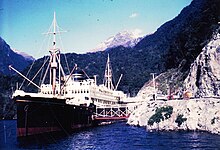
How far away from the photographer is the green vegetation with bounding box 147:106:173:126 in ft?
171

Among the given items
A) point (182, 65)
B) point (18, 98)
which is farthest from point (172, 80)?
point (18, 98)

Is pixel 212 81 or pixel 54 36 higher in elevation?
pixel 54 36

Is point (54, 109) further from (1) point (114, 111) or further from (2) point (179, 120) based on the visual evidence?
(1) point (114, 111)

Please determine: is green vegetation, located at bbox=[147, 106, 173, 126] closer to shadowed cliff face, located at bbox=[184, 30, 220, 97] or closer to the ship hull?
shadowed cliff face, located at bbox=[184, 30, 220, 97]

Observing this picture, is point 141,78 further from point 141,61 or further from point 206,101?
point 206,101

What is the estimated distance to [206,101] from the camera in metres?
48.8

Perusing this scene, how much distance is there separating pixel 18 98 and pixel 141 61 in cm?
14452

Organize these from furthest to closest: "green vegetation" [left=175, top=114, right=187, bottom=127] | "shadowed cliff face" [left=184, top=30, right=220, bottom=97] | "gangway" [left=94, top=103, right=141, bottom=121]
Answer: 1. "gangway" [left=94, top=103, right=141, bottom=121]
2. "shadowed cliff face" [left=184, top=30, right=220, bottom=97]
3. "green vegetation" [left=175, top=114, right=187, bottom=127]

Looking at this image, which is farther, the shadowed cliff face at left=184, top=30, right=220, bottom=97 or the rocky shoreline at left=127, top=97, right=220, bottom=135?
the shadowed cliff face at left=184, top=30, right=220, bottom=97

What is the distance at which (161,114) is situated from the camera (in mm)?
52844

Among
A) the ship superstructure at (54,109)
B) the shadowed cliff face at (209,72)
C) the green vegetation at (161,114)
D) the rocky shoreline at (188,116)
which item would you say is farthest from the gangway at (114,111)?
the green vegetation at (161,114)

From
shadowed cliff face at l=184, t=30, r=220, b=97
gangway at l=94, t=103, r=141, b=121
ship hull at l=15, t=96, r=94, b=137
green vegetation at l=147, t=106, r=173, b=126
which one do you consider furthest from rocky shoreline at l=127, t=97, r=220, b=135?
gangway at l=94, t=103, r=141, b=121

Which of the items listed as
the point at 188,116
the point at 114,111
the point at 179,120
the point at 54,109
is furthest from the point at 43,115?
the point at 114,111

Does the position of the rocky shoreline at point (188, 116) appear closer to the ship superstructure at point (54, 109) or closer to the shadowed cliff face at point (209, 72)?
the shadowed cliff face at point (209, 72)
